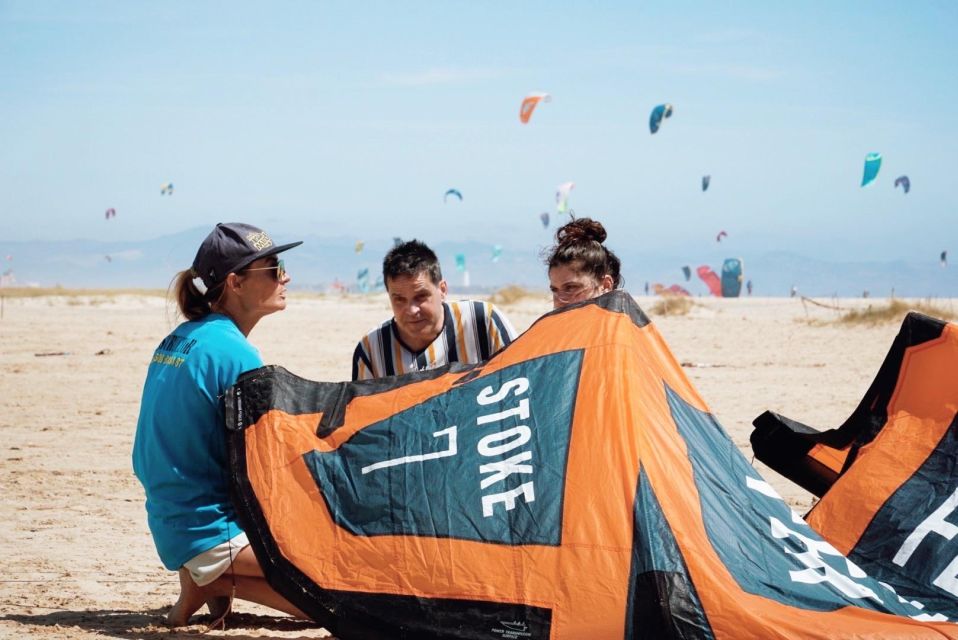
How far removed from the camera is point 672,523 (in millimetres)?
3184

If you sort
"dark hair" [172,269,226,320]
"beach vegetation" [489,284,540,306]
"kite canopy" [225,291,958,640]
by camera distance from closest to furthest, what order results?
"kite canopy" [225,291,958,640]
"dark hair" [172,269,226,320]
"beach vegetation" [489,284,540,306]

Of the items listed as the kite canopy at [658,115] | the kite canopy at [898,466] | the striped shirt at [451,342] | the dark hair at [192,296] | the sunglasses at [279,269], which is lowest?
the kite canopy at [898,466]

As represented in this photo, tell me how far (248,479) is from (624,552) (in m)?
1.29

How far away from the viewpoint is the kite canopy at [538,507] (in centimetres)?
311

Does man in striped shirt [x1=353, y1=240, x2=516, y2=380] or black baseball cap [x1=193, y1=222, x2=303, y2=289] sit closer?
black baseball cap [x1=193, y1=222, x2=303, y2=289]

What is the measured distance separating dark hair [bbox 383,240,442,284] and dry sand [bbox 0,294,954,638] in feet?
3.16

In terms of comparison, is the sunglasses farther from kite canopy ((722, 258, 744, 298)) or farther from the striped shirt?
kite canopy ((722, 258, 744, 298))

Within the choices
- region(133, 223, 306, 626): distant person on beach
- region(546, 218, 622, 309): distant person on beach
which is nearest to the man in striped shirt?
region(546, 218, 622, 309): distant person on beach

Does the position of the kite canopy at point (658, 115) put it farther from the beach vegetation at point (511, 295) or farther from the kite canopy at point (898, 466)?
the kite canopy at point (898, 466)

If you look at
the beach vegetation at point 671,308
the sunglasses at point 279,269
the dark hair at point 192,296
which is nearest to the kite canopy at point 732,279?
the beach vegetation at point 671,308

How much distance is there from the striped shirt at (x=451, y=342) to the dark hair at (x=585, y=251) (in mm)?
395

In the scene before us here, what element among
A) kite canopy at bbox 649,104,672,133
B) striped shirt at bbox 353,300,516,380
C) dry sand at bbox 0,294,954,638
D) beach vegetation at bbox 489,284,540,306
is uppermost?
kite canopy at bbox 649,104,672,133

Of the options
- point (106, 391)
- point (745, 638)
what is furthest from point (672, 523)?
point (106, 391)

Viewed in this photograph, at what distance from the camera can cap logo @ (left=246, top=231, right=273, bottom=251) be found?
4.01 metres
